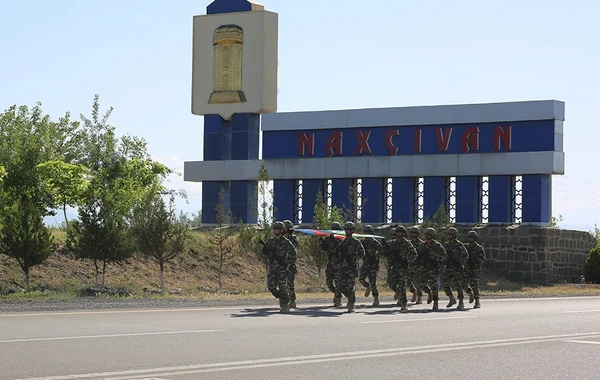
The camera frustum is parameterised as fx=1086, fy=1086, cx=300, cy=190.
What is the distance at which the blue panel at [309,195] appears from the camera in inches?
2124

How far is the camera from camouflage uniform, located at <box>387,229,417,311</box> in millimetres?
25578

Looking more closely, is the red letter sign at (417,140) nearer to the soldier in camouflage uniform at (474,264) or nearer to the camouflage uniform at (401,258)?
the soldier in camouflage uniform at (474,264)

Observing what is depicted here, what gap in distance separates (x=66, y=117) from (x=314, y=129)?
30.3 metres

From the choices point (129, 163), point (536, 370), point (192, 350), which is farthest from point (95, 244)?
point (129, 163)

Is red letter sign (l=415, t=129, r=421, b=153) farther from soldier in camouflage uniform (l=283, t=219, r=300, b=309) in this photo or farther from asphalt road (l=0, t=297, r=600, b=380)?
asphalt road (l=0, t=297, r=600, b=380)

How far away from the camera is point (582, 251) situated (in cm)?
5144

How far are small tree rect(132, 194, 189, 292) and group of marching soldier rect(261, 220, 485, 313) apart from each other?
1203cm

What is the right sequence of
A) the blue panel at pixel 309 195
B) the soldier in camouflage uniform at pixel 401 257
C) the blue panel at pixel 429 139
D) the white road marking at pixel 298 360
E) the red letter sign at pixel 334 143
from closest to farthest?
1. the white road marking at pixel 298 360
2. the soldier in camouflage uniform at pixel 401 257
3. the blue panel at pixel 429 139
4. the red letter sign at pixel 334 143
5. the blue panel at pixel 309 195

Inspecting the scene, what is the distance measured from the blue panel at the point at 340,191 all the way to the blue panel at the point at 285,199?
2.21m

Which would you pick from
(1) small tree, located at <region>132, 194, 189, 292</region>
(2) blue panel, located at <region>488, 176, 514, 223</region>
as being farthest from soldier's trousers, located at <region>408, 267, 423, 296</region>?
(2) blue panel, located at <region>488, 176, 514, 223</region>

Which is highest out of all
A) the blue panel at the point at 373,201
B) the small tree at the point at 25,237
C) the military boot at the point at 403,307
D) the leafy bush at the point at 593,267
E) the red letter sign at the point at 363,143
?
the red letter sign at the point at 363,143

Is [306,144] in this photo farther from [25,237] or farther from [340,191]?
[25,237]

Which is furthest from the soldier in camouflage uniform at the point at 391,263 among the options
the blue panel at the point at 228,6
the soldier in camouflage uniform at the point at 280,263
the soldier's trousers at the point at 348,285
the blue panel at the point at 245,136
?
the blue panel at the point at 228,6

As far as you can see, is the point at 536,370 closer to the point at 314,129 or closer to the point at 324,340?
the point at 324,340
